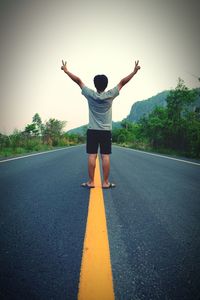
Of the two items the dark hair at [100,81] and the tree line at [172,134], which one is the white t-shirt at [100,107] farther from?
the tree line at [172,134]

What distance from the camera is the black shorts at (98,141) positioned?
3.60 metres

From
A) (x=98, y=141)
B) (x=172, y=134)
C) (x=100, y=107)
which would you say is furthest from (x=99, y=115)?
(x=172, y=134)

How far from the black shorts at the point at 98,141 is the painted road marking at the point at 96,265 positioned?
152 centimetres

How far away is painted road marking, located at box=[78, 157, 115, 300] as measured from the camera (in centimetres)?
112

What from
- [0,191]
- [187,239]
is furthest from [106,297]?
[0,191]

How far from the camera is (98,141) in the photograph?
3.63 metres

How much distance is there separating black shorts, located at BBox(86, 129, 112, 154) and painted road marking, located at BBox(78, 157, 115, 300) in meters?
1.52

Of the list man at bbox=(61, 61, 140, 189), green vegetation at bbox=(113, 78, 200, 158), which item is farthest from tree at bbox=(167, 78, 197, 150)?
man at bbox=(61, 61, 140, 189)

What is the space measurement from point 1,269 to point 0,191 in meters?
2.28

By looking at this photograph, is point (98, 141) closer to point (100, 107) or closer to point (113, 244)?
point (100, 107)

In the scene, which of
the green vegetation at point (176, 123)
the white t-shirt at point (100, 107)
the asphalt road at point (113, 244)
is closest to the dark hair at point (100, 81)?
the white t-shirt at point (100, 107)

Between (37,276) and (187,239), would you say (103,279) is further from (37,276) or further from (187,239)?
(187,239)

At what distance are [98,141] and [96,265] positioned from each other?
2.44 m

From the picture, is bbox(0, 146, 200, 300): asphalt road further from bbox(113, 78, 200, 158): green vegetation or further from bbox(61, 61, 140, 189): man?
bbox(113, 78, 200, 158): green vegetation
